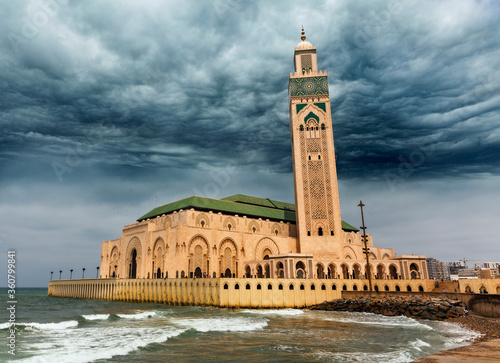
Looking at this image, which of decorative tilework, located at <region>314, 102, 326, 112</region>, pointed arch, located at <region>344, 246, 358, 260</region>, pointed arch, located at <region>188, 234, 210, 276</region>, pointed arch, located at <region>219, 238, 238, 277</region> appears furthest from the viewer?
pointed arch, located at <region>344, 246, 358, 260</region>

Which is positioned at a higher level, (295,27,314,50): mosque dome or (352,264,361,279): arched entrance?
(295,27,314,50): mosque dome

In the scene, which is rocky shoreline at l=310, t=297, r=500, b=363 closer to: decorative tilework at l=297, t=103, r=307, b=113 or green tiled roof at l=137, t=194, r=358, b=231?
green tiled roof at l=137, t=194, r=358, b=231

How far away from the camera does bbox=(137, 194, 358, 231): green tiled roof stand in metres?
56.8

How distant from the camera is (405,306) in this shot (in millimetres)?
31031

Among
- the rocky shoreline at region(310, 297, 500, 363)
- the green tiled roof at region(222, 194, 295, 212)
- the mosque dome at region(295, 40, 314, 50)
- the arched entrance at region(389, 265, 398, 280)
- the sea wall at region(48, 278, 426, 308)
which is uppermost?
the mosque dome at region(295, 40, 314, 50)

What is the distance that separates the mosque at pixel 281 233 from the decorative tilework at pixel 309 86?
0.55 ft

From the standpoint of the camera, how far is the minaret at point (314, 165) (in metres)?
54.8

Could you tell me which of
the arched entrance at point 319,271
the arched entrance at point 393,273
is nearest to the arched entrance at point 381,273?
the arched entrance at point 393,273

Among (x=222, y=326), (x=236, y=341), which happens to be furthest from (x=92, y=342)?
(x=222, y=326)

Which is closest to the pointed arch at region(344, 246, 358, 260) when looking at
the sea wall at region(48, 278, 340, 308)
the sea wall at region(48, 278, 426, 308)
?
the sea wall at region(48, 278, 426, 308)

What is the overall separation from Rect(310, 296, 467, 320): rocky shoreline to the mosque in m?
11.4

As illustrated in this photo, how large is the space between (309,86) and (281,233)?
26751 mm

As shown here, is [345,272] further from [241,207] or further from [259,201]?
[259,201]

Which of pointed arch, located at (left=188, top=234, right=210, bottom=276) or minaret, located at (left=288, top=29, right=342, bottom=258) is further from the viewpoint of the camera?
minaret, located at (left=288, top=29, right=342, bottom=258)
